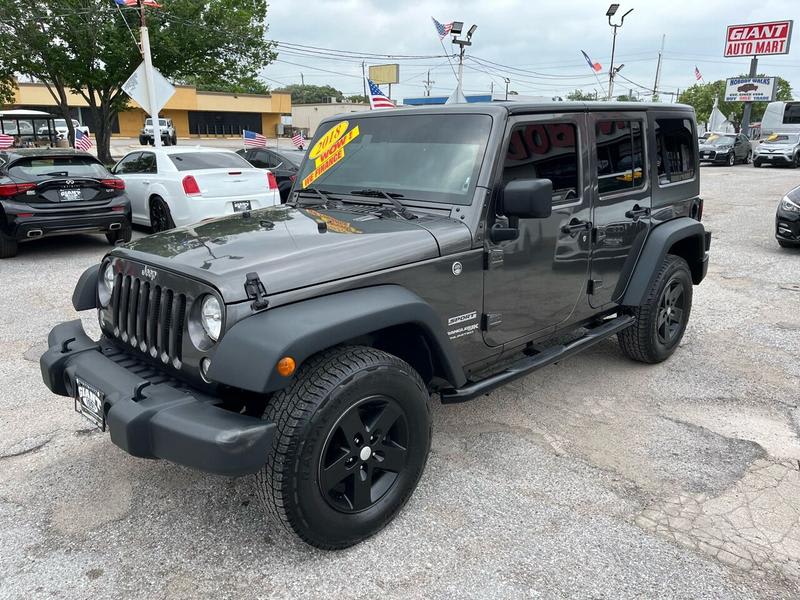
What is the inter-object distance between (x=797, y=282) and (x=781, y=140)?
2309 centimetres

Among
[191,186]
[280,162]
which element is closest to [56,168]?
[191,186]

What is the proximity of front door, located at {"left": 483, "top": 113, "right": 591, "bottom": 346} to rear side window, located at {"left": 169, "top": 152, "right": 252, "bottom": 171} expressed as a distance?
22.7ft

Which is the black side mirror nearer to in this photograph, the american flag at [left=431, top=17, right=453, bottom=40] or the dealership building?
the american flag at [left=431, top=17, right=453, bottom=40]

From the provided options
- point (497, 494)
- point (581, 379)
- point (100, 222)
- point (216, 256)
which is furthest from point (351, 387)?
point (100, 222)

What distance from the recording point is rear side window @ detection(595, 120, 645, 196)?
12.9 feet

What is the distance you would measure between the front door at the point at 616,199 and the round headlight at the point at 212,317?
242 cm

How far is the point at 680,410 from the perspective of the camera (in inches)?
164

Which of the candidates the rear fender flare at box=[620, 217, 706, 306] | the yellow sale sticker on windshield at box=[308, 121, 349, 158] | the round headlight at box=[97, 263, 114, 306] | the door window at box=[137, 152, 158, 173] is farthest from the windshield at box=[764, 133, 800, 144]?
the round headlight at box=[97, 263, 114, 306]

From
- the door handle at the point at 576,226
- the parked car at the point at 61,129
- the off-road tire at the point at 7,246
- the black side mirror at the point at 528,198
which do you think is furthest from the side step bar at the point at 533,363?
the parked car at the point at 61,129

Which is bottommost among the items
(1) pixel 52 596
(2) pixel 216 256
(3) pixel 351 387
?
(1) pixel 52 596

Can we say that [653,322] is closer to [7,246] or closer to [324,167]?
[324,167]

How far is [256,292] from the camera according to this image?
2422 mm

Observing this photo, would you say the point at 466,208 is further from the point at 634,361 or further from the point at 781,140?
the point at 781,140

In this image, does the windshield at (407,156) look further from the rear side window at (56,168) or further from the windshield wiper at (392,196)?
the rear side window at (56,168)
